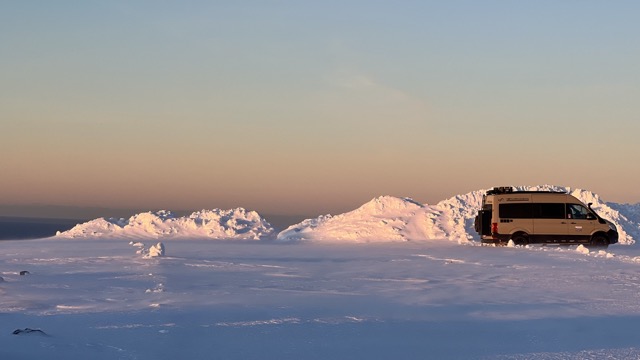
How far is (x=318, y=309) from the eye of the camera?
37.3 ft

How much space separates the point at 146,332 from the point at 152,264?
399 inches

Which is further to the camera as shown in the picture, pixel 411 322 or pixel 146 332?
pixel 411 322

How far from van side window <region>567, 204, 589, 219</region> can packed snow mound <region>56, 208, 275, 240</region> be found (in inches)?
555

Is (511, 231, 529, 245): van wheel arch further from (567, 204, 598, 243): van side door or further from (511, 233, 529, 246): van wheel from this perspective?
(567, 204, 598, 243): van side door

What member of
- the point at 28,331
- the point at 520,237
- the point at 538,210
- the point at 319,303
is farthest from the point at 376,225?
the point at 28,331

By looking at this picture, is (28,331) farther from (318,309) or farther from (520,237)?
(520,237)

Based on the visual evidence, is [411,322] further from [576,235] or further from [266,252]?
[576,235]

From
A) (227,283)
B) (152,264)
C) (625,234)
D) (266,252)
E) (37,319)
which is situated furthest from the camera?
(625,234)

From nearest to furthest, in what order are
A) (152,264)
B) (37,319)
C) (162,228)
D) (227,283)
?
1. (37,319)
2. (227,283)
3. (152,264)
4. (162,228)

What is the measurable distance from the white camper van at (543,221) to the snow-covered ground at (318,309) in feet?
19.7

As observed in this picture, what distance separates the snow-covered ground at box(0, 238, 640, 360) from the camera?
8617 millimetres

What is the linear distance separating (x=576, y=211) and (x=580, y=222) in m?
0.42

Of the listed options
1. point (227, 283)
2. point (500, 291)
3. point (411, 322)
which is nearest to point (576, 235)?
point (500, 291)

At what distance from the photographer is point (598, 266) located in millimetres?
19766
